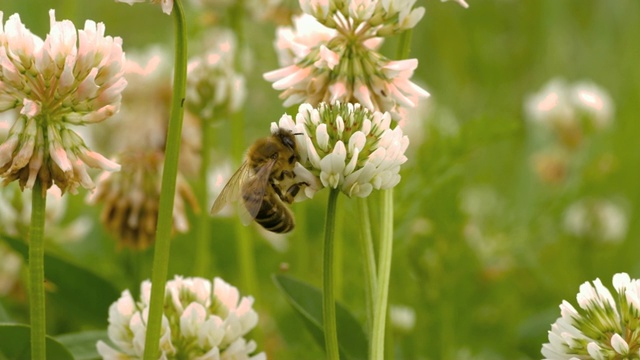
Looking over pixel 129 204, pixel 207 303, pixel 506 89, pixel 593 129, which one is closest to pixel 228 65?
pixel 129 204

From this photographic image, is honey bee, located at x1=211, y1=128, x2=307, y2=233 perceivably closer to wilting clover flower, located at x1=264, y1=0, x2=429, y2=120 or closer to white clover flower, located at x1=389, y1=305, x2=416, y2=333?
wilting clover flower, located at x1=264, y1=0, x2=429, y2=120

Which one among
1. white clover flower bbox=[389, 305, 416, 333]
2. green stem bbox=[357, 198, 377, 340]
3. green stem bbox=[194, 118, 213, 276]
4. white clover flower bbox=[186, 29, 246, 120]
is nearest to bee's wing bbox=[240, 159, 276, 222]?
green stem bbox=[357, 198, 377, 340]

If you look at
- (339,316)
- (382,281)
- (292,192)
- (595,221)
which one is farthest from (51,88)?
(595,221)

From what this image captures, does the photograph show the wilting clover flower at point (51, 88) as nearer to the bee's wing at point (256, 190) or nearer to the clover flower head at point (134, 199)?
the bee's wing at point (256, 190)

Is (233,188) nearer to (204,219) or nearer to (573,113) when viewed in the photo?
(204,219)

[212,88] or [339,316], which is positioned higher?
[212,88]

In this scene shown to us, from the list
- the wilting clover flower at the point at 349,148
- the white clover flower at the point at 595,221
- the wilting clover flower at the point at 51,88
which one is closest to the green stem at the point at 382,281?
the wilting clover flower at the point at 349,148

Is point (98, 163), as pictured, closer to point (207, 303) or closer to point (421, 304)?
point (207, 303)
